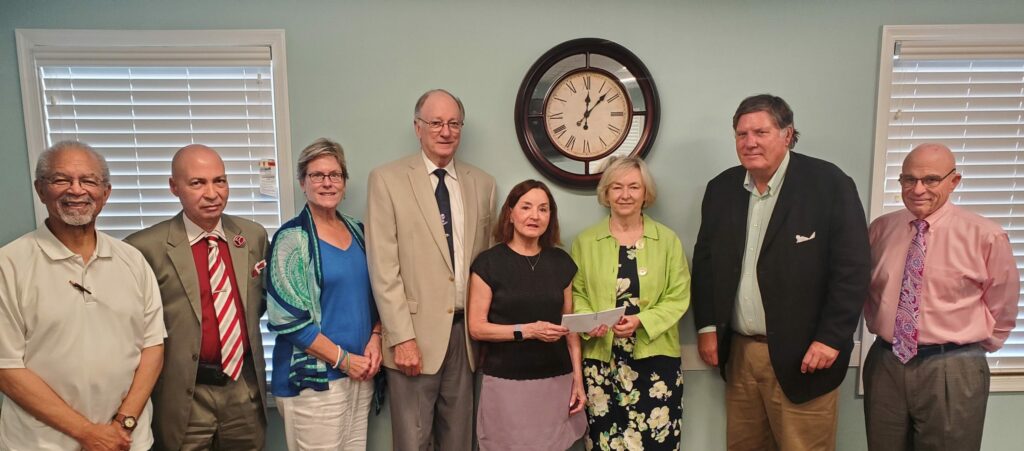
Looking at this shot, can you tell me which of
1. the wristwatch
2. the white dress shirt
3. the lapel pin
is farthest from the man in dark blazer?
the wristwatch

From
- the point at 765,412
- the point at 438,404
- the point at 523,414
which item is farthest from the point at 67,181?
the point at 765,412

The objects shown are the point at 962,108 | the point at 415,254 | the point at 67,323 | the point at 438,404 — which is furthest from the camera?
the point at 962,108

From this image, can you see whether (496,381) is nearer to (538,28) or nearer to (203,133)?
(538,28)

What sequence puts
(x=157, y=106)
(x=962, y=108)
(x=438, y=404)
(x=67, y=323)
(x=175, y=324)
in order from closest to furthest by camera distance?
(x=67, y=323) < (x=175, y=324) < (x=438, y=404) < (x=157, y=106) < (x=962, y=108)

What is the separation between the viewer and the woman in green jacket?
2160 mm

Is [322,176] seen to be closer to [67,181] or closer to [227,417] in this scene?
[67,181]

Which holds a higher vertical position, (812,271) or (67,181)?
(67,181)

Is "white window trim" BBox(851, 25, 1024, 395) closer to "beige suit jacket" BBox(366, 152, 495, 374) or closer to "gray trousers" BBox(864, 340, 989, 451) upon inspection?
"gray trousers" BBox(864, 340, 989, 451)

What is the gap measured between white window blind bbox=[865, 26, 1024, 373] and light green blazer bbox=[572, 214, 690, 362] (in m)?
1.21

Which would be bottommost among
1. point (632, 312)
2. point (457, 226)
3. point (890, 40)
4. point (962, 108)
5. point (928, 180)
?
point (632, 312)

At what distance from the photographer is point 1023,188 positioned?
8.44 ft

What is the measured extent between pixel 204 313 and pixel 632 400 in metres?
1.74

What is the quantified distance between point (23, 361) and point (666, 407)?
90.8 inches

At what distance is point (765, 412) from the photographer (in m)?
2.25
